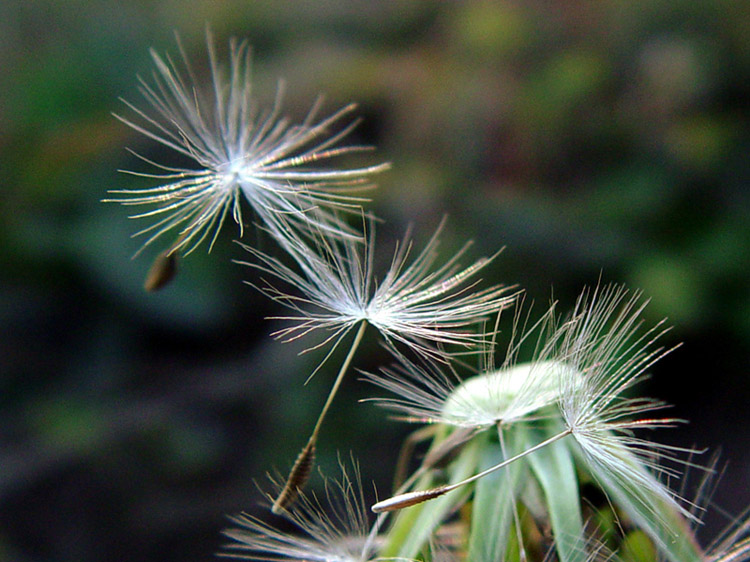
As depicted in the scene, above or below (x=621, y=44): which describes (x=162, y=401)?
below

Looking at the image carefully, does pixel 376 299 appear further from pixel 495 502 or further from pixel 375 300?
pixel 495 502

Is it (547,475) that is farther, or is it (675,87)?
(675,87)

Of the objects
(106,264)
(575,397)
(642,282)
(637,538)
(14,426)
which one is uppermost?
(106,264)

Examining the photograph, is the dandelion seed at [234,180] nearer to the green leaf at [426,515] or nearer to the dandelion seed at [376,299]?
the dandelion seed at [376,299]

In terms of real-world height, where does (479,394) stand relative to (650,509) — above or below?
above

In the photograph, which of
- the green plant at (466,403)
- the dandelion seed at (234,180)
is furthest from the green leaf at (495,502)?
the dandelion seed at (234,180)

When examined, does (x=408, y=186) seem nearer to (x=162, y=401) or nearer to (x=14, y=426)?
(x=162, y=401)

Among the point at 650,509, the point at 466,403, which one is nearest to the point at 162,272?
the point at 466,403

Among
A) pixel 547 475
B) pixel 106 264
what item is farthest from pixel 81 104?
pixel 547 475
